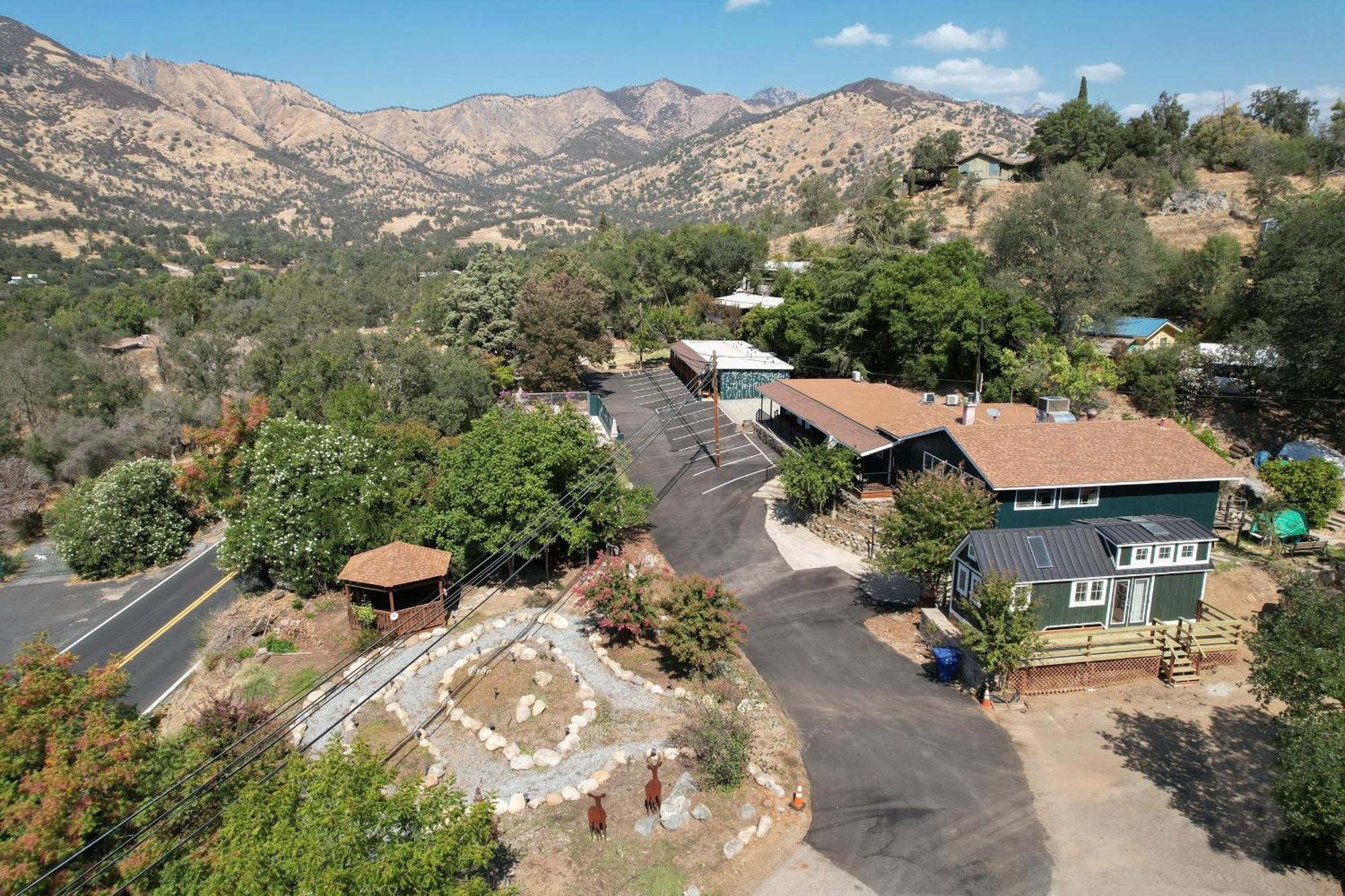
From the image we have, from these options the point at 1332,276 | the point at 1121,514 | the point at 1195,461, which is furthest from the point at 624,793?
the point at 1332,276

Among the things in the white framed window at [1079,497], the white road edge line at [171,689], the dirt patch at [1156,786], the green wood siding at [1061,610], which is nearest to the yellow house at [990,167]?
the white framed window at [1079,497]

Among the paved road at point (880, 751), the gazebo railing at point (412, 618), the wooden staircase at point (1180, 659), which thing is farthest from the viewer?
the gazebo railing at point (412, 618)

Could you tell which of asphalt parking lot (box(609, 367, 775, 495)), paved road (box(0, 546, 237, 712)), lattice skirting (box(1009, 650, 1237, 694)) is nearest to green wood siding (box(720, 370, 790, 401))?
asphalt parking lot (box(609, 367, 775, 495))

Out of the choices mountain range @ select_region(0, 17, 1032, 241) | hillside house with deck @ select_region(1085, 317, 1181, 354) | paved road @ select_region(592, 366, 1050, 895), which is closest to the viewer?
paved road @ select_region(592, 366, 1050, 895)

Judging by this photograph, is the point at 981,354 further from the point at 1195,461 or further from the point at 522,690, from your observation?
the point at 522,690

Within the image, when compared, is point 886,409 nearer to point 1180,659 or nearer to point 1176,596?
point 1176,596

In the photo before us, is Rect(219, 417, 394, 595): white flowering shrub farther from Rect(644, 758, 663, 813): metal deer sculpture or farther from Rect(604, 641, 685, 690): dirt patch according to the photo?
Rect(644, 758, 663, 813): metal deer sculpture

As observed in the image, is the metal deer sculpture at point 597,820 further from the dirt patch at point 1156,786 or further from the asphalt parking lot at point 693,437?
the asphalt parking lot at point 693,437
